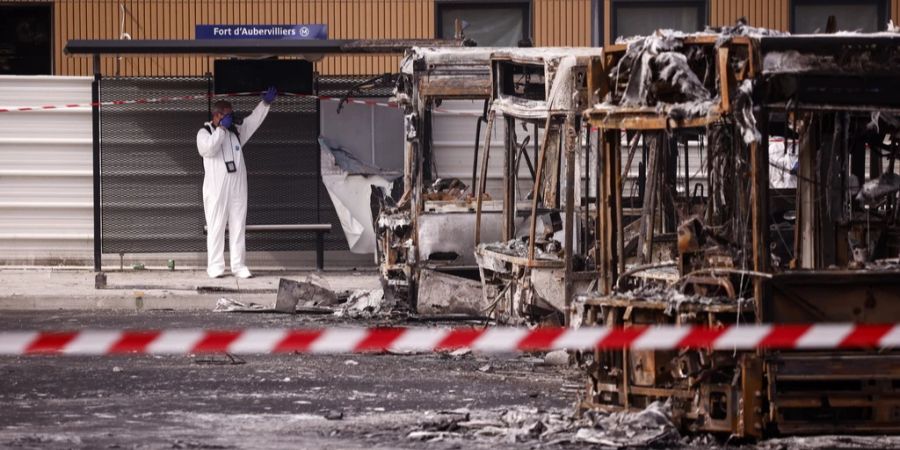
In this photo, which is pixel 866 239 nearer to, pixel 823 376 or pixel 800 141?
pixel 800 141

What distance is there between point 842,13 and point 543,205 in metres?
10.8

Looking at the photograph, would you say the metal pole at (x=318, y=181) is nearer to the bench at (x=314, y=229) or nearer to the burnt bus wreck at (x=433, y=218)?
the bench at (x=314, y=229)

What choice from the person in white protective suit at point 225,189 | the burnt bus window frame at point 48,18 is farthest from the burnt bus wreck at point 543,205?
the burnt bus window frame at point 48,18

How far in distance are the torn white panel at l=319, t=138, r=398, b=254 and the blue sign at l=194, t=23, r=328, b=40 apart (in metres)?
1.54

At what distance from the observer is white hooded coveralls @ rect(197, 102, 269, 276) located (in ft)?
72.2

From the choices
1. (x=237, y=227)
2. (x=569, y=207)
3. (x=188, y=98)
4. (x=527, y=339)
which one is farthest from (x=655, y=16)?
(x=527, y=339)

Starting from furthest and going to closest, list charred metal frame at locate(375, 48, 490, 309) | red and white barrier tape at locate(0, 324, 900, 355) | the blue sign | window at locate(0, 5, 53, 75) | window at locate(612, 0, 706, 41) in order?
window at locate(612, 0, 706, 41), window at locate(0, 5, 53, 75), the blue sign, charred metal frame at locate(375, 48, 490, 309), red and white barrier tape at locate(0, 324, 900, 355)

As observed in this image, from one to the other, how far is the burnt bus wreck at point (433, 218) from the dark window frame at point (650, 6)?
7.98 metres

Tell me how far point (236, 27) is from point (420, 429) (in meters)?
13.8

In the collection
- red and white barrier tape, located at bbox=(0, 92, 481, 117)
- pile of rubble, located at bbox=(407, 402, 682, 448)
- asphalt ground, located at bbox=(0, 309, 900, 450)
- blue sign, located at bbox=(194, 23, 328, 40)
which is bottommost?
asphalt ground, located at bbox=(0, 309, 900, 450)

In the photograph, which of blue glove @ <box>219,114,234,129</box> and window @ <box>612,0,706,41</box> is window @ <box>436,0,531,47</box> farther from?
blue glove @ <box>219,114,234,129</box>

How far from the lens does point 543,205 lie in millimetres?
17469

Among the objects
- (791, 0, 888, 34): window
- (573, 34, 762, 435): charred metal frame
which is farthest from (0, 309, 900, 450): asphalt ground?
(791, 0, 888, 34): window

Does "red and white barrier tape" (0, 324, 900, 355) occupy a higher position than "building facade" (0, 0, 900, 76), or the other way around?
"building facade" (0, 0, 900, 76)
